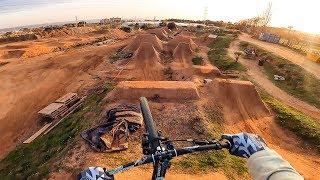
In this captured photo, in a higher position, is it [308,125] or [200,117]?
[200,117]

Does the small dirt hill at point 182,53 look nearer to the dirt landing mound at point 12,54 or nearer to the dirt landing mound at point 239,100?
the dirt landing mound at point 239,100

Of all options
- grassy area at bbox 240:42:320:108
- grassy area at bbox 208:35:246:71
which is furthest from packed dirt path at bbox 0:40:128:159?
grassy area at bbox 240:42:320:108

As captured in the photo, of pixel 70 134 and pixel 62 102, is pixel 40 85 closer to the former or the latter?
pixel 62 102

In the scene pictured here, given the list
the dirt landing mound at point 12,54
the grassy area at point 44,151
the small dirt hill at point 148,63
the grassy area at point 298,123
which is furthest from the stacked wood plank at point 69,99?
the dirt landing mound at point 12,54

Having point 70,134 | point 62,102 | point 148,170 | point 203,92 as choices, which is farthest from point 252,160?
point 62,102

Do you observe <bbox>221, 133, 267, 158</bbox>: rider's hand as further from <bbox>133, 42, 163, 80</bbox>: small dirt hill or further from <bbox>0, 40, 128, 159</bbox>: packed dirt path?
<bbox>133, 42, 163, 80</bbox>: small dirt hill

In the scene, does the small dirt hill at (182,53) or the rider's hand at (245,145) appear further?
the small dirt hill at (182,53)
